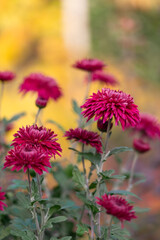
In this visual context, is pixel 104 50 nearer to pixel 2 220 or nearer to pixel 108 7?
pixel 108 7

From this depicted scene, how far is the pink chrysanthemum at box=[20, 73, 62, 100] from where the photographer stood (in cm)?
180

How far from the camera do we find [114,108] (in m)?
1.21

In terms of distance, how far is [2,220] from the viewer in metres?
1.71

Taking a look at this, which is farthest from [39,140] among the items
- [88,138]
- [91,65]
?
[91,65]

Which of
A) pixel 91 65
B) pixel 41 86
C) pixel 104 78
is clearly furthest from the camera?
pixel 104 78

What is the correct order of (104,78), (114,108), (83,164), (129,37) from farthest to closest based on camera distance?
(129,37)
(104,78)
(83,164)
(114,108)

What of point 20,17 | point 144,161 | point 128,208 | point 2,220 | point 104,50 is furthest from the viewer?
point 20,17

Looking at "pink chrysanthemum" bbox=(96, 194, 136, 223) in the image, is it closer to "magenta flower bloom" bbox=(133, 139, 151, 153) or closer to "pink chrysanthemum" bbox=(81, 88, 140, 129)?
"pink chrysanthemum" bbox=(81, 88, 140, 129)

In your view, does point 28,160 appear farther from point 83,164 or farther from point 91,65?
point 91,65

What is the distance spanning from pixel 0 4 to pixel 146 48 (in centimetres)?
393

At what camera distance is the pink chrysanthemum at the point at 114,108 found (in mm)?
1213

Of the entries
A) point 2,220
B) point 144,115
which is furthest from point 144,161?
point 2,220

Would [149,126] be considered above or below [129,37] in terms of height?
below

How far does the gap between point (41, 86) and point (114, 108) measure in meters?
0.70
